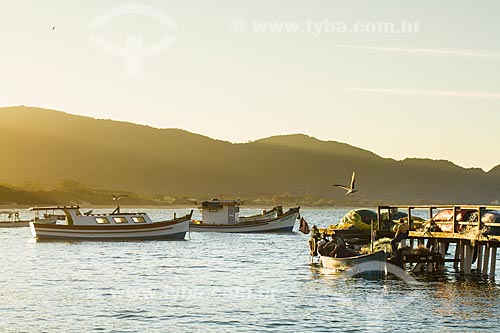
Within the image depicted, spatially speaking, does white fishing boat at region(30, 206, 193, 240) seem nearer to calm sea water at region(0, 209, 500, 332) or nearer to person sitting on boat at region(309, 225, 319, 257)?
calm sea water at region(0, 209, 500, 332)

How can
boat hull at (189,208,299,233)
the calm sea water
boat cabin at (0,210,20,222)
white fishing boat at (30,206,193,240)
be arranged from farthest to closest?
boat cabin at (0,210,20,222), boat hull at (189,208,299,233), white fishing boat at (30,206,193,240), the calm sea water

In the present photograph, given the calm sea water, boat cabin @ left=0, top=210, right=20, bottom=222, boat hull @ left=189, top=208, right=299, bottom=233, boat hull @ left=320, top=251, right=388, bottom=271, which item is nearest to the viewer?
the calm sea water

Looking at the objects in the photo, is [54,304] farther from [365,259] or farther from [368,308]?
[365,259]

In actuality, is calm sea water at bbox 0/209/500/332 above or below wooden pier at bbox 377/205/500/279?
below

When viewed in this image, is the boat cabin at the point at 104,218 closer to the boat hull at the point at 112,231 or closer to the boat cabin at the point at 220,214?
the boat hull at the point at 112,231

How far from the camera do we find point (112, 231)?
8812 cm

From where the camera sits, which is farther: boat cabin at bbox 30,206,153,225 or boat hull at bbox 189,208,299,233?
boat hull at bbox 189,208,299,233

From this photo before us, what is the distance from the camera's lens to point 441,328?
3306 cm

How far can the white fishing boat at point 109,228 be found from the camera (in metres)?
88.6

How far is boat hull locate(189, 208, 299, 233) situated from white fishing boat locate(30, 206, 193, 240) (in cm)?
1681

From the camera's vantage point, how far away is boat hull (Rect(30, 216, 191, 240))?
291ft

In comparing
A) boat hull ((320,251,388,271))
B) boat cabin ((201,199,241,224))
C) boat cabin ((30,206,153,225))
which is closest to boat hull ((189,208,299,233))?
boat cabin ((201,199,241,224))

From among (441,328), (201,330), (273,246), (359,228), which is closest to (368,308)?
(441,328)

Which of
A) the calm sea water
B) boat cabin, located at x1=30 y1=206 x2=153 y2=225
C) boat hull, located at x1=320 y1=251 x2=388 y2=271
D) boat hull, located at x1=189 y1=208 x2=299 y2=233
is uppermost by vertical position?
boat cabin, located at x1=30 y1=206 x2=153 y2=225
